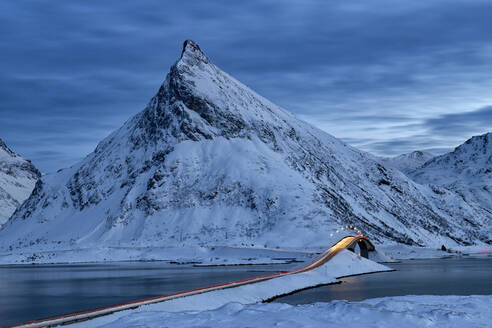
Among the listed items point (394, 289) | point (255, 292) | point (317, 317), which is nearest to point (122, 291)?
point (255, 292)

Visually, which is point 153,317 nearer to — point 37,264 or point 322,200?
point 37,264

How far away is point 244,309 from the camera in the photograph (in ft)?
130

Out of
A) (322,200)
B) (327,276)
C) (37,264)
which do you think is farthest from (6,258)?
(327,276)

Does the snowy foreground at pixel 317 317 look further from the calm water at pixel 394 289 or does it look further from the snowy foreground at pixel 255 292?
the calm water at pixel 394 289

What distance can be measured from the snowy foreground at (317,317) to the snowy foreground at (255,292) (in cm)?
121

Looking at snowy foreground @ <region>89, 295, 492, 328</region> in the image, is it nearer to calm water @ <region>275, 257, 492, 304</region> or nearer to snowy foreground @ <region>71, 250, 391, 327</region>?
snowy foreground @ <region>71, 250, 391, 327</region>

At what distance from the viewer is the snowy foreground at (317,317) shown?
116 feet

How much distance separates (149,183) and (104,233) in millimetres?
22456

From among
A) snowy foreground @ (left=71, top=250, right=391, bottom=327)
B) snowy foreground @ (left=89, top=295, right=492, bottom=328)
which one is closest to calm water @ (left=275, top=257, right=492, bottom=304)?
snowy foreground @ (left=71, top=250, right=391, bottom=327)

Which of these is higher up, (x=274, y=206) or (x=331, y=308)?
(x=274, y=206)

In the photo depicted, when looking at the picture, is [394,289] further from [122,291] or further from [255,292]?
[122,291]

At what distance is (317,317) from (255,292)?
79.9ft

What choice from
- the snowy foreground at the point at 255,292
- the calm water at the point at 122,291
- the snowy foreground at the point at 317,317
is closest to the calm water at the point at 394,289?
the calm water at the point at 122,291

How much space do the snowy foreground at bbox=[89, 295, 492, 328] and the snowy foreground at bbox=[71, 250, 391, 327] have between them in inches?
47.7
